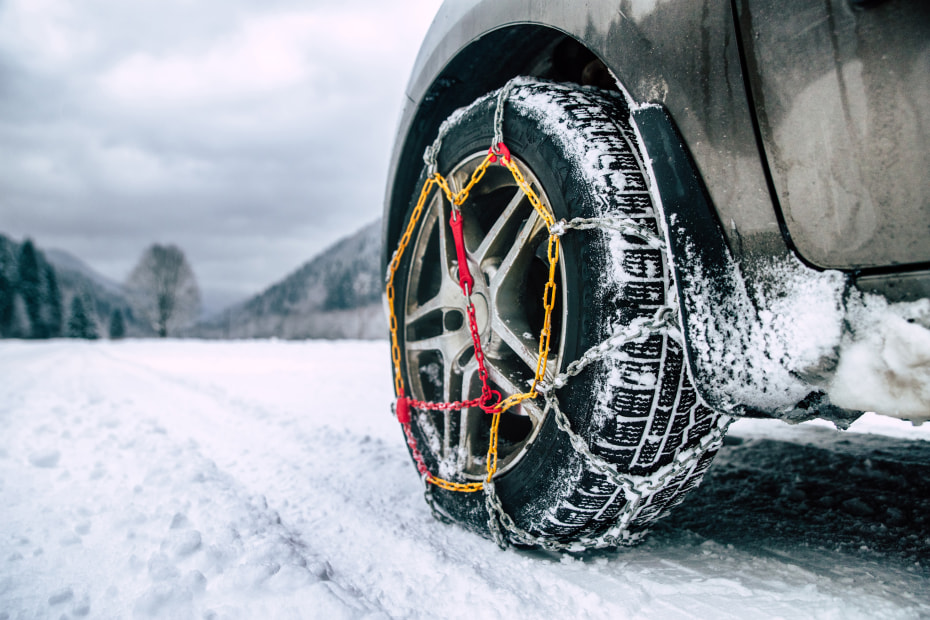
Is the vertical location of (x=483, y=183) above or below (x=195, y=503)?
above

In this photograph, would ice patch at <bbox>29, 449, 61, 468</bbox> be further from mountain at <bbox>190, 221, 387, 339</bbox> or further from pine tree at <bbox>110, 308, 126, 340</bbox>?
pine tree at <bbox>110, 308, 126, 340</bbox>

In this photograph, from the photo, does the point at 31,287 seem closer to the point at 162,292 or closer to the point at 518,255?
the point at 162,292

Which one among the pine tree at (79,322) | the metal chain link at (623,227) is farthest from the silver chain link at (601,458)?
the pine tree at (79,322)

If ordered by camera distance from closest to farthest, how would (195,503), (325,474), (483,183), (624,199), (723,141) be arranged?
(723,141) → (624,199) → (483,183) → (195,503) → (325,474)

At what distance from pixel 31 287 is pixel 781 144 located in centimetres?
5618

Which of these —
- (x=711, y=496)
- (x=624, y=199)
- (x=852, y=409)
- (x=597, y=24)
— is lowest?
(x=711, y=496)

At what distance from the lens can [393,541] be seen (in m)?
1.57

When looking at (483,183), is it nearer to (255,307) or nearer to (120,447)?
(120,447)

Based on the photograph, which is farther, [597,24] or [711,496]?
[711,496]

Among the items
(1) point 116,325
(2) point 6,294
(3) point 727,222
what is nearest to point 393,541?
(3) point 727,222

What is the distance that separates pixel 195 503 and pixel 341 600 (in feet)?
3.00

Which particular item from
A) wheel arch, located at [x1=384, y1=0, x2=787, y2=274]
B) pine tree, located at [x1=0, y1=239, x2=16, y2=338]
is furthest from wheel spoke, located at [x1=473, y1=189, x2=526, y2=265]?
pine tree, located at [x1=0, y1=239, x2=16, y2=338]

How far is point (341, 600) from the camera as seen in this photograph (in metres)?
1.18

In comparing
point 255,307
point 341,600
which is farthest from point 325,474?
point 255,307
